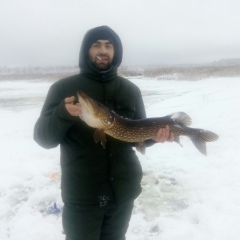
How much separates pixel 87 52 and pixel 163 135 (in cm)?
91

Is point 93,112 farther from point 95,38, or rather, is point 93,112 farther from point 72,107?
point 95,38

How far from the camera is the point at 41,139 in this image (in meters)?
2.09

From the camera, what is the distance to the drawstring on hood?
226cm

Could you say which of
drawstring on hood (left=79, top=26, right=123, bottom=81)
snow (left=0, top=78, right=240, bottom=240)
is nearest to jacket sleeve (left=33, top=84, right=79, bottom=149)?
drawstring on hood (left=79, top=26, right=123, bottom=81)

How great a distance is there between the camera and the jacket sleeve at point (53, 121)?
1.94 m

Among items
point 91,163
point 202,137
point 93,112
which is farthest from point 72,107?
point 202,137

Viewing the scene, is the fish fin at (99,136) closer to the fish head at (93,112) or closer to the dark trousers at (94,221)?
the fish head at (93,112)

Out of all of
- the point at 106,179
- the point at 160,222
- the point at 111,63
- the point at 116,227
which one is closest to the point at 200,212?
the point at 160,222

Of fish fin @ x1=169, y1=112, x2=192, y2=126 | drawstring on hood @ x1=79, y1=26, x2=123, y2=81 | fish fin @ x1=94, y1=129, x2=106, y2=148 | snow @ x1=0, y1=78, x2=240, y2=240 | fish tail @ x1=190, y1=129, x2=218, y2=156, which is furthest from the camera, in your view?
snow @ x1=0, y1=78, x2=240, y2=240

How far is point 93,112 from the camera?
79.4 inches

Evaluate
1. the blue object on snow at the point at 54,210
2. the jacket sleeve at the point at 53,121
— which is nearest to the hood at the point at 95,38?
the jacket sleeve at the point at 53,121

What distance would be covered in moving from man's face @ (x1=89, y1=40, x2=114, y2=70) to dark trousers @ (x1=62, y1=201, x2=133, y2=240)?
1.05 m

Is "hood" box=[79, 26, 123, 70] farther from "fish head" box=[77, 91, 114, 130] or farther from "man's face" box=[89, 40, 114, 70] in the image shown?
"fish head" box=[77, 91, 114, 130]

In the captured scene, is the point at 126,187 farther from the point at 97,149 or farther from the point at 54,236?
the point at 54,236
